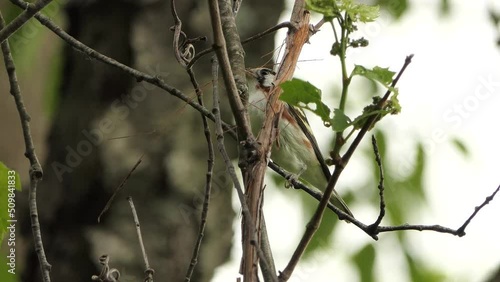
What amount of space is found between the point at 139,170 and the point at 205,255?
23.1 inches

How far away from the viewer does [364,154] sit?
536cm

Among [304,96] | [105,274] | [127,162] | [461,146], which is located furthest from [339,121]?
[461,146]

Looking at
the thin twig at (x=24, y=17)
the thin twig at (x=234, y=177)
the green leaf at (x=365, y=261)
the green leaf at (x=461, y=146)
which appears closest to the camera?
the thin twig at (x=234, y=177)

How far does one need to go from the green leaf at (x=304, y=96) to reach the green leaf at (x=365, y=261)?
10.9ft

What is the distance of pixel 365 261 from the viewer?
16.4ft

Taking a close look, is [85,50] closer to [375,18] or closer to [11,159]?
[375,18]

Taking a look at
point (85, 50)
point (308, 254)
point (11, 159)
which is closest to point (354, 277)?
point (308, 254)

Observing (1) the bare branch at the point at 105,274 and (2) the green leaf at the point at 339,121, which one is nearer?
(2) the green leaf at the point at 339,121

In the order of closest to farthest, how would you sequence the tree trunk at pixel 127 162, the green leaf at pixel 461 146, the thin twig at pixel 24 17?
the thin twig at pixel 24 17 < the tree trunk at pixel 127 162 < the green leaf at pixel 461 146

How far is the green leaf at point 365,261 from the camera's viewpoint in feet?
16.1
